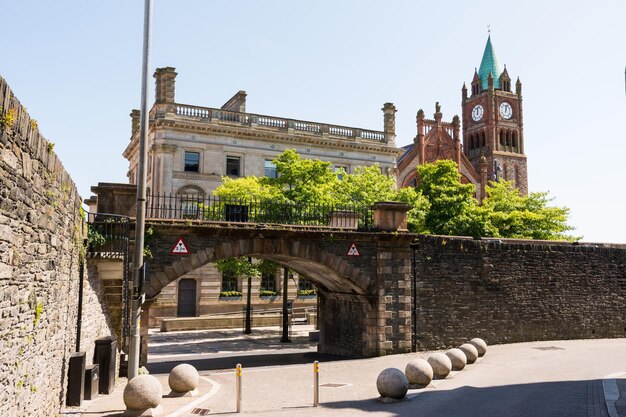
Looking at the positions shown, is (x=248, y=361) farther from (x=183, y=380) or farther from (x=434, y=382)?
(x=434, y=382)

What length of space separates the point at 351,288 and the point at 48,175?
14781mm

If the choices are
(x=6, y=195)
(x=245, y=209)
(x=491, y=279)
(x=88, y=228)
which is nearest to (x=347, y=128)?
(x=491, y=279)

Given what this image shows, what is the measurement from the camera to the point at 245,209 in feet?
64.6

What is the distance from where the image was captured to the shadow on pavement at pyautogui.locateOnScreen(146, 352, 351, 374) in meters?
19.9

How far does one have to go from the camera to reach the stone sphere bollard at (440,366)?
15711 mm

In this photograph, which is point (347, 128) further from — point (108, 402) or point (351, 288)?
point (108, 402)

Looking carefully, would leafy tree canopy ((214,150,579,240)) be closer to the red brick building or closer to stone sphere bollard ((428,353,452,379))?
stone sphere bollard ((428,353,452,379))

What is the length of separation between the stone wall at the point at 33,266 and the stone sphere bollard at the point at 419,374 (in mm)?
8060

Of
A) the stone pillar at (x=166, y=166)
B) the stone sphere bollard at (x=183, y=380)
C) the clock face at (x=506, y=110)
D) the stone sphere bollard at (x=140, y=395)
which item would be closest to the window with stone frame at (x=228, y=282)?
the stone pillar at (x=166, y=166)

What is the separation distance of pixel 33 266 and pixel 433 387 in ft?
33.3

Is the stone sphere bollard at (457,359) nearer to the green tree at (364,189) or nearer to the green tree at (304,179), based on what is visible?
the green tree at (304,179)

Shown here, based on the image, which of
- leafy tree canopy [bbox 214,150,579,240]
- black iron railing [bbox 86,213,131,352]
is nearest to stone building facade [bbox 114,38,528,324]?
leafy tree canopy [bbox 214,150,579,240]

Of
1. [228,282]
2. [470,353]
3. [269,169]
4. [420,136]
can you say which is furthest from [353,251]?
[420,136]

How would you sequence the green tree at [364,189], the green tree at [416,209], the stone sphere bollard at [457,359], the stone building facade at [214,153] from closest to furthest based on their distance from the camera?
1. the stone sphere bollard at [457,359]
2. the green tree at [364,189]
3. the green tree at [416,209]
4. the stone building facade at [214,153]
